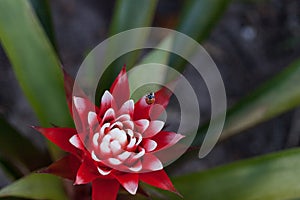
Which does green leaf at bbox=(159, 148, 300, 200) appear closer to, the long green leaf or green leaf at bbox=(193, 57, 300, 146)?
green leaf at bbox=(193, 57, 300, 146)

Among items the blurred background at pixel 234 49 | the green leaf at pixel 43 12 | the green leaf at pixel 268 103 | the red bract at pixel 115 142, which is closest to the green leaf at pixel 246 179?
the green leaf at pixel 268 103

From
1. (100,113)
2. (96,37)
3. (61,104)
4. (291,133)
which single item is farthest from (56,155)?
(291,133)

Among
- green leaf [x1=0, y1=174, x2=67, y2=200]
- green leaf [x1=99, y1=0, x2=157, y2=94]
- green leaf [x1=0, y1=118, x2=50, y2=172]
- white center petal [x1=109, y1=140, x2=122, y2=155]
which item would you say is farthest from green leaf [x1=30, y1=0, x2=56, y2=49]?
white center petal [x1=109, y1=140, x2=122, y2=155]

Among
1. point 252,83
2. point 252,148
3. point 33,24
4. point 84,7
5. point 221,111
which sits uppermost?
point 33,24

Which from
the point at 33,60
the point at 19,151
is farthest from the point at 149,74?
the point at 19,151

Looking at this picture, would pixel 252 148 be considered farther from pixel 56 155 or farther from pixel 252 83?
pixel 56 155

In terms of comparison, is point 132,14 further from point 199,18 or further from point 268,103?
point 268,103
